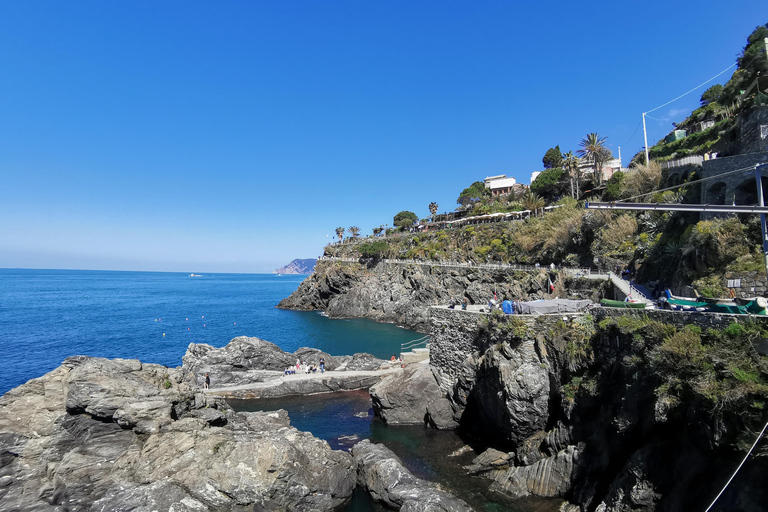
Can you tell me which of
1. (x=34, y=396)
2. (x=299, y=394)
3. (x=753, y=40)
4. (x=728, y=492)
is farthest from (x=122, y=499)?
(x=753, y=40)

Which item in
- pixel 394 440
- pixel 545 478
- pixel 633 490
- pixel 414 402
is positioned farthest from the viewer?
pixel 414 402

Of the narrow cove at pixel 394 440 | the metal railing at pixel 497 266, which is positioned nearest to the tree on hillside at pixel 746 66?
the metal railing at pixel 497 266

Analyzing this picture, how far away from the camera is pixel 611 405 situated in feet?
48.1

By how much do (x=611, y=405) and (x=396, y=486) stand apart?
9.42 m

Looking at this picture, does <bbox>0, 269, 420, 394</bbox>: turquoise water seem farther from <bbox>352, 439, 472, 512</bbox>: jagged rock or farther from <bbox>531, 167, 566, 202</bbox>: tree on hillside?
<bbox>531, 167, 566, 202</bbox>: tree on hillside

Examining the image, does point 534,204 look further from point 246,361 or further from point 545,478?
point 545,478

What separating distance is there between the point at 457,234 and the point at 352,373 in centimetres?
4945

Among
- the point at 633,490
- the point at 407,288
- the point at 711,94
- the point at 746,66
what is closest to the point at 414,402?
the point at 633,490

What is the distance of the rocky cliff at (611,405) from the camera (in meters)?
10.1

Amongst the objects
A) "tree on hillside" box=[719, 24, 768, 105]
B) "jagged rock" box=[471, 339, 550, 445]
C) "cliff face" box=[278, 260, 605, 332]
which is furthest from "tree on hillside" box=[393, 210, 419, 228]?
"jagged rock" box=[471, 339, 550, 445]

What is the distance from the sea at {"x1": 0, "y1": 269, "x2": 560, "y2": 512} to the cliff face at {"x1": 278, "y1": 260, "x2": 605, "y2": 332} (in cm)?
501

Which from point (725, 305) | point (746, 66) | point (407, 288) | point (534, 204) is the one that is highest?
point (746, 66)

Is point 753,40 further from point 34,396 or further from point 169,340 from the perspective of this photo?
point 169,340

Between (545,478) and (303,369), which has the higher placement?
(545,478)
